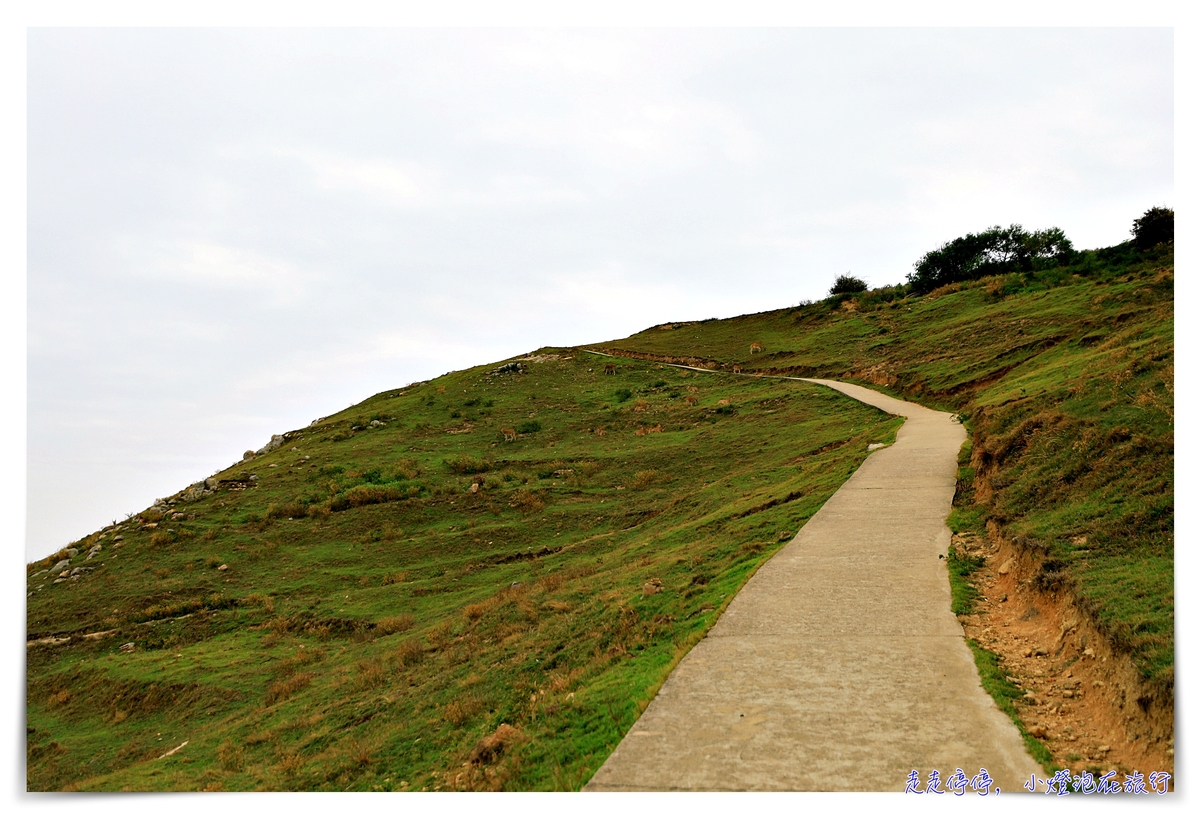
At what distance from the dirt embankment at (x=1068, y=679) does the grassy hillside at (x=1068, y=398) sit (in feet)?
0.62

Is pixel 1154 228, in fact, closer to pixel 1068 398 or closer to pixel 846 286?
pixel 846 286

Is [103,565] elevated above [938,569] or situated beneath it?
elevated above

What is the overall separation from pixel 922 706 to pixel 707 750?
5.86ft

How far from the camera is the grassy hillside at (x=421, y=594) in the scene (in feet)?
26.5

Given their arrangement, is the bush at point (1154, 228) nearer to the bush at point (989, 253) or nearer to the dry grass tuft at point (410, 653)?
the bush at point (989, 253)

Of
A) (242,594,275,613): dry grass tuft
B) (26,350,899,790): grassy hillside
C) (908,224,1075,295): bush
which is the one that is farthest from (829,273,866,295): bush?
(242,594,275,613): dry grass tuft

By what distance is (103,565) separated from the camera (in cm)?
2148

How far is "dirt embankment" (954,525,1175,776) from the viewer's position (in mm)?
5282

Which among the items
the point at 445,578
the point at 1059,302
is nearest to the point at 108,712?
the point at 445,578

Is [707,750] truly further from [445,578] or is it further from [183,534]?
[183,534]

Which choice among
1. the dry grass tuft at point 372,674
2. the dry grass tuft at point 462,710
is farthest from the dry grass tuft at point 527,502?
the dry grass tuft at point 462,710

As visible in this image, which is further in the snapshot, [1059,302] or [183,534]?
[1059,302]

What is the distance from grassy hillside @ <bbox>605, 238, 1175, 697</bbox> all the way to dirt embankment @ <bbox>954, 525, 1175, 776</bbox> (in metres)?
0.19

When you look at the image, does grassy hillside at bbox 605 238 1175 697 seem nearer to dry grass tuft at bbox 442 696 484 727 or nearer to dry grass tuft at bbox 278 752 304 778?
dry grass tuft at bbox 442 696 484 727
